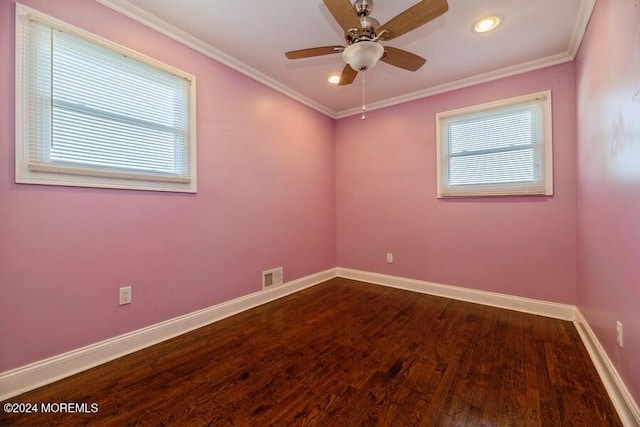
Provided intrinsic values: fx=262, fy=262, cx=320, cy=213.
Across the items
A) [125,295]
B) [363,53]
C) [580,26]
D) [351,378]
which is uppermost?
[580,26]

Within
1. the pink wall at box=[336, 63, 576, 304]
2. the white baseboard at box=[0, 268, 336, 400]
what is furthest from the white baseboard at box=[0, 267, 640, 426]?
the pink wall at box=[336, 63, 576, 304]

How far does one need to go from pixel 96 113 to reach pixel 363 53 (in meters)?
1.89

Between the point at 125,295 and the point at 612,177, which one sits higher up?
the point at 612,177

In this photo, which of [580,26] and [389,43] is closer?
[580,26]

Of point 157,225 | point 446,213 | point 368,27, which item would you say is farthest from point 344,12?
point 446,213

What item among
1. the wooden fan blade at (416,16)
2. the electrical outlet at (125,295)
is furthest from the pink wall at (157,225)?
the wooden fan blade at (416,16)

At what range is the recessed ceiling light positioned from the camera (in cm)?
208

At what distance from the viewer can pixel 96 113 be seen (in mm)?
1840

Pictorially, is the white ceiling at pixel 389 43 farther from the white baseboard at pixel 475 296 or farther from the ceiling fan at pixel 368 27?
the white baseboard at pixel 475 296

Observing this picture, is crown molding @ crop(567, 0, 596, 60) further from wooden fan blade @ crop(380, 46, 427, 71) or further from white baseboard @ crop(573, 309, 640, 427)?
white baseboard @ crop(573, 309, 640, 427)

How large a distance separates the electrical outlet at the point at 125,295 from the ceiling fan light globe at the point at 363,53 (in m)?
2.33

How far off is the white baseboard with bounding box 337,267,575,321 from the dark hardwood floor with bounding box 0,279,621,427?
13cm

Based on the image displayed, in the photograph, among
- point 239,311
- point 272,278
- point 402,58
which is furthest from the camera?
point 272,278

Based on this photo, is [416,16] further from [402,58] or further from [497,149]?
[497,149]
